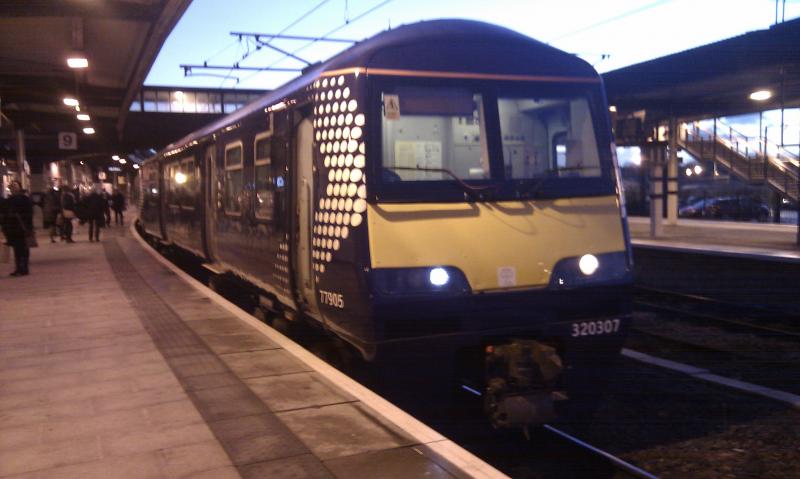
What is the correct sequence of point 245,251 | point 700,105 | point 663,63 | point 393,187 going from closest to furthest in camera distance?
point 393,187 → point 245,251 → point 663,63 → point 700,105

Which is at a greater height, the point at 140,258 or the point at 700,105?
the point at 700,105

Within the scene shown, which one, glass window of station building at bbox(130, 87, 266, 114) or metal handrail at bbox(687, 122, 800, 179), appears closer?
metal handrail at bbox(687, 122, 800, 179)

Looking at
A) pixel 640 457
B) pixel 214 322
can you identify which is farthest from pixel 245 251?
pixel 640 457

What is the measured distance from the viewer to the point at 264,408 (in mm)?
5430

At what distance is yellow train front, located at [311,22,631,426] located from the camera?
5309 millimetres

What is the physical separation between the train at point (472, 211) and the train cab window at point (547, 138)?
11mm

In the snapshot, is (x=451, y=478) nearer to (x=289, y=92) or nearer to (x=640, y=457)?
(x=640, y=457)

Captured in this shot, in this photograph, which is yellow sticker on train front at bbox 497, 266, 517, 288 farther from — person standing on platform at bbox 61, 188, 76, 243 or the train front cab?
person standing on platform at bbox 61, 188, 76, 243

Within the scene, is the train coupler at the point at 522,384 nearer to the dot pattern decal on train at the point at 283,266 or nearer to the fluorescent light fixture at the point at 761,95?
the dot pattern decal on train at the point at 283,266

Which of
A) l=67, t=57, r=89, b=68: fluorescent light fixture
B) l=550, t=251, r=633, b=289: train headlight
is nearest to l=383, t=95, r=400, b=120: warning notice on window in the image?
l=550, t=251, r=633, b=289: train headlight

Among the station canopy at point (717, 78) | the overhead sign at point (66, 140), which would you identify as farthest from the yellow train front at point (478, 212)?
the overhead sign at point (66, 140)

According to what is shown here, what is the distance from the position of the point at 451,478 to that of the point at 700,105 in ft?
72.9

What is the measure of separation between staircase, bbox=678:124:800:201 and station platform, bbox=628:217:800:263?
4.89 feet

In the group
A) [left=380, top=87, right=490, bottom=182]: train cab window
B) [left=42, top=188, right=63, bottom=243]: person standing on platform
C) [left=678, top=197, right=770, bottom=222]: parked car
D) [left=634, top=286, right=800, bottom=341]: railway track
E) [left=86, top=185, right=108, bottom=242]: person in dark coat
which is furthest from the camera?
[left=678, top=197, right=770, bottom=222]: parked car
